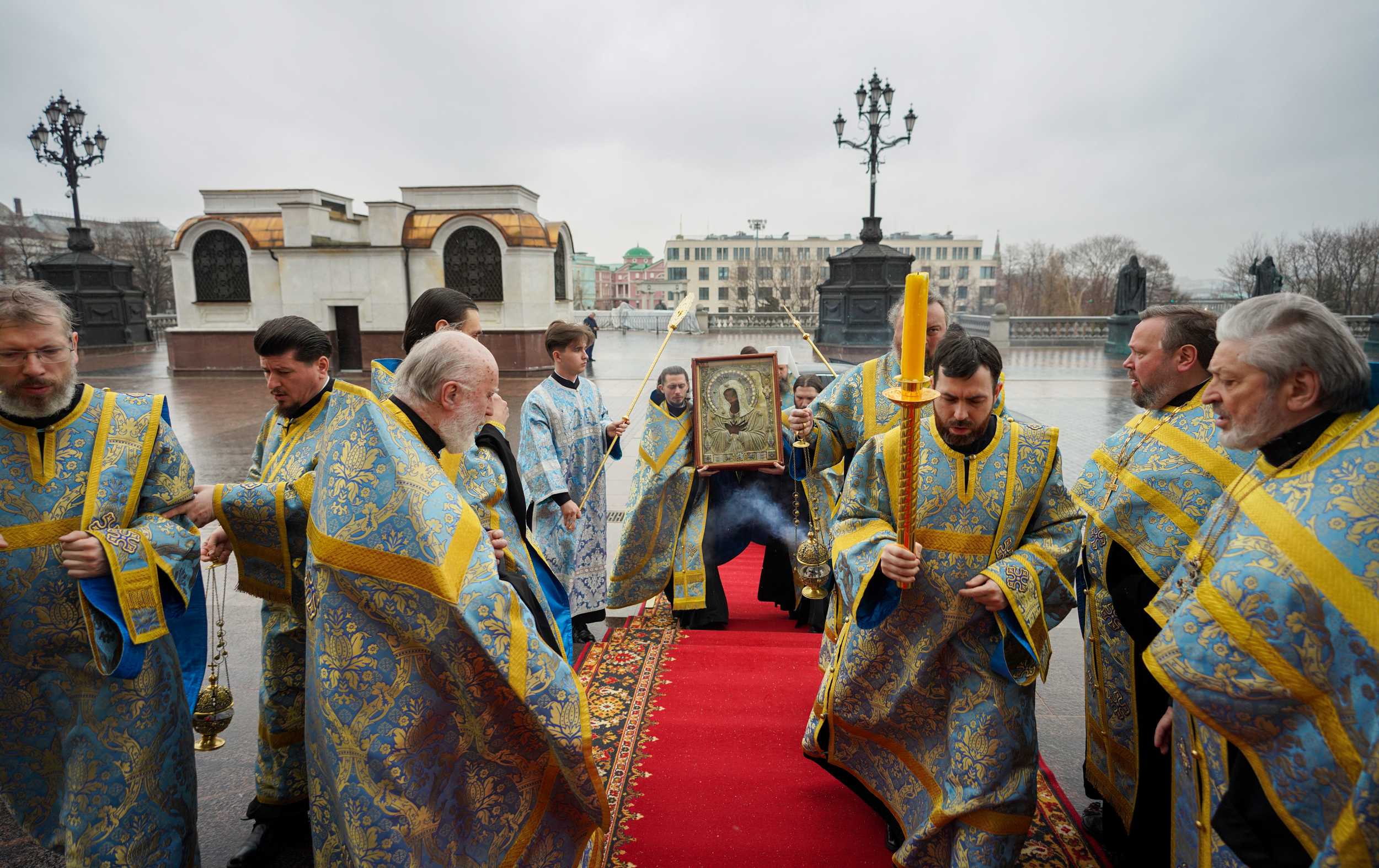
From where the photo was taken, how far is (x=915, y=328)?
200 cm

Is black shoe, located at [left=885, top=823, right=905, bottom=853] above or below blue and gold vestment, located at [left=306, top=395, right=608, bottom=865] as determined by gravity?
below

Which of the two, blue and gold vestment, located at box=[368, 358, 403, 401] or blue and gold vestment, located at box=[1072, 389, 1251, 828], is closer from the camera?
blue and gold vestment, located at box=[1072, 389, 1251, 828]

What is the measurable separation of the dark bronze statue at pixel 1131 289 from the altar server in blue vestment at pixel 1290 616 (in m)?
26.8

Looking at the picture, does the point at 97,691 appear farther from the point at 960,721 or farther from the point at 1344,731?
the point at 1344,731

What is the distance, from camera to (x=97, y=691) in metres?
2.50

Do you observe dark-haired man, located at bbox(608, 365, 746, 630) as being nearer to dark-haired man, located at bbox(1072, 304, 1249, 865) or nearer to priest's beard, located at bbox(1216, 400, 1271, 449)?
dark-haired man, located at bbox(1072, 304, 1249, 865)

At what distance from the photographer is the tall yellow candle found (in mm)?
1985

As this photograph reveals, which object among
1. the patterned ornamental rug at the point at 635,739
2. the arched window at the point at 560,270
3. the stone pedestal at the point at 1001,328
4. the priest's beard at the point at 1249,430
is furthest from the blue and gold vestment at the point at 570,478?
the stone pedestal at the point at 1001,328

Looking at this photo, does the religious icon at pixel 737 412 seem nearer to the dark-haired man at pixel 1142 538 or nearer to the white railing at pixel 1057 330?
the dark-haired man at pixel 1142 538

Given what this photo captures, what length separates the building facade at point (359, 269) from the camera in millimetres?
19453

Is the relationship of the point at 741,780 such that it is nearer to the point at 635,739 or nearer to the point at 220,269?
the point at 635,739

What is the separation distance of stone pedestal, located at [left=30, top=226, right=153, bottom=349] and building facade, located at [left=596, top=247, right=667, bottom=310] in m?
60.6

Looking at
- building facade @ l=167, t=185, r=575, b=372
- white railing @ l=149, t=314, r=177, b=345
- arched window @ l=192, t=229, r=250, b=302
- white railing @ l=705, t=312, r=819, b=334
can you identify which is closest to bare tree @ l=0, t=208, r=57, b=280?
white railing @ l=149, t=314, r=177, b=345

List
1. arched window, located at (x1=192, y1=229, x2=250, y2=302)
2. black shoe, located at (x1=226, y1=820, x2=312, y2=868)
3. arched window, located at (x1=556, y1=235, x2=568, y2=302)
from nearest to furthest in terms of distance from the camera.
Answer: black shoe, located at (x1=226, y1=820, x2=312, y2=868)
arched window, located at (x1=192, y1=229, x2=250, y2=302)
arched window, located at (x1=556, y1=235, x2=568, y2=302)
